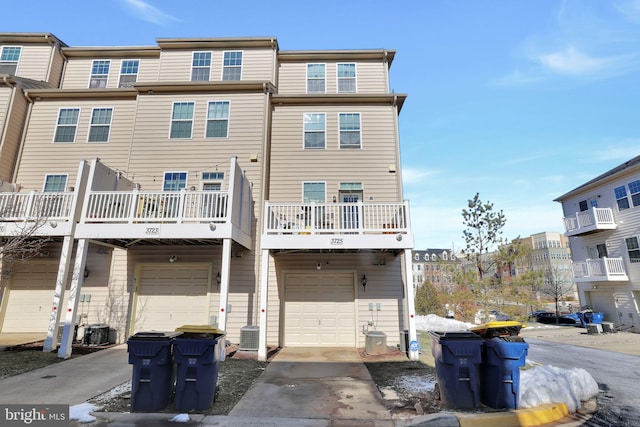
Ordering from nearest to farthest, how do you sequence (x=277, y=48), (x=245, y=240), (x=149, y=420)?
(x=149, y=420) < (x=245, y=240) < (x=277, y=48)

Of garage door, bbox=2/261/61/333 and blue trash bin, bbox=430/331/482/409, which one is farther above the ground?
garage door, bbox=2/261/61/333

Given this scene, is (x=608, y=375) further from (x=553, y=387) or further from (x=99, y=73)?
(x=99, y=73)

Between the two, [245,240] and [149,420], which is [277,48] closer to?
[245,240]

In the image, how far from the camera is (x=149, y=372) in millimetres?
4582

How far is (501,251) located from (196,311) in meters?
13.9

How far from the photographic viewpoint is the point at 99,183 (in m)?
9.34

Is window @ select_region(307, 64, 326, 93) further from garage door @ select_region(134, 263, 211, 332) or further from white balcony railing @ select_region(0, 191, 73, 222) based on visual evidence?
white balcony railing @ select_region(0, 191, 73, 222)

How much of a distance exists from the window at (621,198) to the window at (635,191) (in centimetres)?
35

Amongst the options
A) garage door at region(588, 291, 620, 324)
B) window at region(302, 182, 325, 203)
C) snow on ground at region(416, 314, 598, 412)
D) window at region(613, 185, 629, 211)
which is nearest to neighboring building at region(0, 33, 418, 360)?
window at region(302, 182, 325, 203)

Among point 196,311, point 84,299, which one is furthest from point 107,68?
point 196,311

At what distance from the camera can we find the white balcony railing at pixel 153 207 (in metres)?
8.64

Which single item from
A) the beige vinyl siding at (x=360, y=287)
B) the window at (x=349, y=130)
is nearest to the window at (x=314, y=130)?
the window at (x=349, y=130)

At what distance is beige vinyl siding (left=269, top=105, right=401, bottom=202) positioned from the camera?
37.4 feet

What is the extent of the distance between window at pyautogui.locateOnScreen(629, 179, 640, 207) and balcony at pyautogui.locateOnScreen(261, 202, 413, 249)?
55.9 ft
